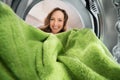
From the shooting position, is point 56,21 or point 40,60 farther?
point 56,21

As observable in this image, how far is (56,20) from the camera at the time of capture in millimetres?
1017

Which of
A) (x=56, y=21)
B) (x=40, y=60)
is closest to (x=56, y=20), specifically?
(x=56, y=21)

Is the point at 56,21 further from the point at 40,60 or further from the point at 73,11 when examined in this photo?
the point at 40,60

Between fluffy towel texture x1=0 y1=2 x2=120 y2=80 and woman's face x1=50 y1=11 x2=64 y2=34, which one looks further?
woman's face x1=50 y1=11 x2=64 y2=34

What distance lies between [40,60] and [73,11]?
1.88 feet

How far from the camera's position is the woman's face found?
3.31 ft

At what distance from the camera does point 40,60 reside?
0.47 meters

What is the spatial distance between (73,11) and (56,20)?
8 cm

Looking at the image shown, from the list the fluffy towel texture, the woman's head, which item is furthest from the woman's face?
the fluffy towel texture

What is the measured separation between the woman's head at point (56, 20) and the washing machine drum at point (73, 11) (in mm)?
17

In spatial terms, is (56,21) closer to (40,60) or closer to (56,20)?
(56,20)

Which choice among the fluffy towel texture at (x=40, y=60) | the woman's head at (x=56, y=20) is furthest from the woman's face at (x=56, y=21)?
the fluffy towel texture at (x=40, y=60)

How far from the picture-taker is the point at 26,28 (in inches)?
21.1

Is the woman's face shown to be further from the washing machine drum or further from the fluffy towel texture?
the fluffy towel texture
